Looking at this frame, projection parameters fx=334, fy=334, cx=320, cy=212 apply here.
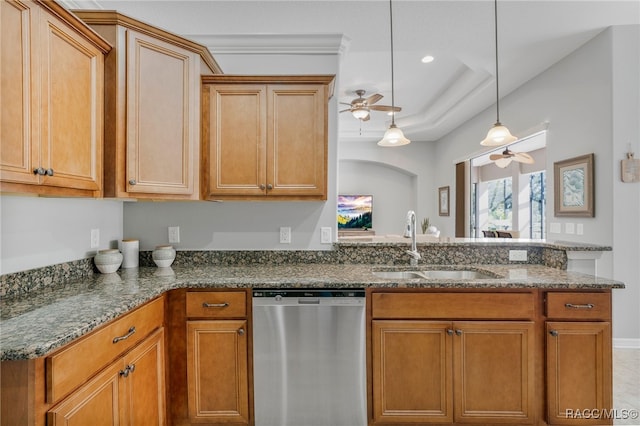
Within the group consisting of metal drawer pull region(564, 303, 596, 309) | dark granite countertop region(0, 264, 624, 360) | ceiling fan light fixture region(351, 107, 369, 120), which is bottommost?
metal drawer pull region(564, 303, 596, 309)

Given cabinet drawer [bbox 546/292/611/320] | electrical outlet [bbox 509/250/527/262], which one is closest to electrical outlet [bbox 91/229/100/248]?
cabinet drawer [bbox 546/292/611/320]

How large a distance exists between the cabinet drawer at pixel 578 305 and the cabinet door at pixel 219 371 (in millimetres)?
1687

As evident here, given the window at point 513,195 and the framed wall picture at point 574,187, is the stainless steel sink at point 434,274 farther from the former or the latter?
the window at point 513,195

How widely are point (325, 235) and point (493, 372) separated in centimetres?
133

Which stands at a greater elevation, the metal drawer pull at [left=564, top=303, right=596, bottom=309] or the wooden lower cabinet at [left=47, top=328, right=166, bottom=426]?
the metal drawer pull at [left=564, top=303, right=596, bottom=309]

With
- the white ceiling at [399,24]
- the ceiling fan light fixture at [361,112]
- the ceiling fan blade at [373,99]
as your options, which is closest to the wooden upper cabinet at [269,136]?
the white ceiling at [399,24]

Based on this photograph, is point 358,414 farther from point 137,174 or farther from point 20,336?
Result: point 137,174

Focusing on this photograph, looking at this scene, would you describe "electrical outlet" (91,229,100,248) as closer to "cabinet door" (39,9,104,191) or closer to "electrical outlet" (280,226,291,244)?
"cabinet door" (39,9,104,191)

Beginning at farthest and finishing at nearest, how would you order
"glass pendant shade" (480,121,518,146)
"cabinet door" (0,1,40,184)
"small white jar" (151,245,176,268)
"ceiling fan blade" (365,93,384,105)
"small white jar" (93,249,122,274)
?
"ceiling fan blade" (365,93,384,105) → "glass pendant shade" (480,121,518,146) → "small white jar" (151,245,176,268) → "small white jar" (93,249,122,274) → "cabinet door" (0,1,40,184)

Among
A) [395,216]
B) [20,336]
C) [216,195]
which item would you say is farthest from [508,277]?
[395,216]

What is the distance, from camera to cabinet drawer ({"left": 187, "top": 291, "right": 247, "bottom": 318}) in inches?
73.5

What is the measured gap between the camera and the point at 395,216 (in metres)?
7.68

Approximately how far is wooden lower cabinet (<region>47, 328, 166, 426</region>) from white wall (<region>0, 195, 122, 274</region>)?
75 centimetres

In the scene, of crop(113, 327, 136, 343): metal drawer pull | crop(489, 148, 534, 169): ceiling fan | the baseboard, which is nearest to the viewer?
crop(113, 327, 136, 343): metal drawer pull
